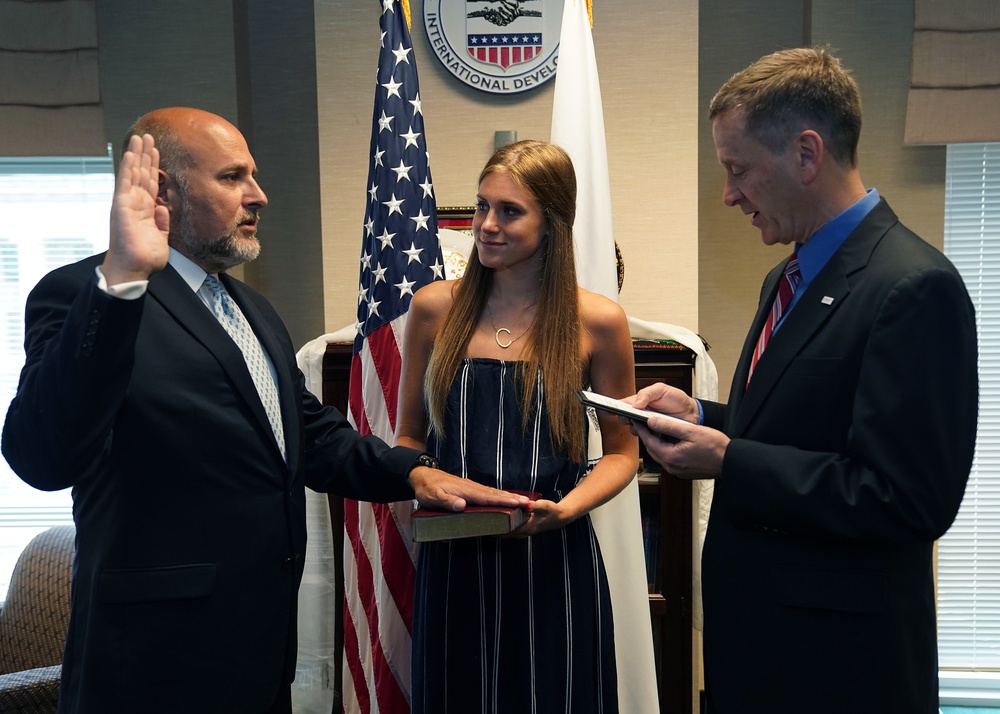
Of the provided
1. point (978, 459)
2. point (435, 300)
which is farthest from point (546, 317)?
point (978, 459)

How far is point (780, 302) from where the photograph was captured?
1.82 meters

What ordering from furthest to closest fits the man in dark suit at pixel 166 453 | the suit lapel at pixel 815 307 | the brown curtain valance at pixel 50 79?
the brown curtain valance at pixel 50 79 → the suit lapel at pixel 815 307 → the man in dark suit at pixel 166 453

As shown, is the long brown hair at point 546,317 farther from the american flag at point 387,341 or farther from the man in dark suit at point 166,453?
the american flag at point 387,341

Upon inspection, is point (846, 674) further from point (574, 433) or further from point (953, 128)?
point (953, 128)

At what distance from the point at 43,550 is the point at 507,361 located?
195cm

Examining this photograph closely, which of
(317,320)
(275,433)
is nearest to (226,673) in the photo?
(275,433)

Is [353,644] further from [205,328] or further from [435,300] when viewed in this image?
[205,328]

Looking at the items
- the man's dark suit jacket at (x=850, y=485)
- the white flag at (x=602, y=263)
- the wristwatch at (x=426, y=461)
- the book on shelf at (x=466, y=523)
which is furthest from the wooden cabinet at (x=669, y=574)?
the man's dark suit jacket at (x=850, y=485)

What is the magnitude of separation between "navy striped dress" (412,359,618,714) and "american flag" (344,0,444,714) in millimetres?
693

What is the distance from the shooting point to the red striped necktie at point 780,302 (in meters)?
1.79

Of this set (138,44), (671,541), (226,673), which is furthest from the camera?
(138,44)

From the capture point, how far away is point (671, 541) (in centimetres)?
335

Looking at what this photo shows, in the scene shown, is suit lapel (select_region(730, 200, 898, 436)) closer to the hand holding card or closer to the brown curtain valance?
the hand holding card

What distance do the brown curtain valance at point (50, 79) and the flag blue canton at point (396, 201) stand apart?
1.74 meters
